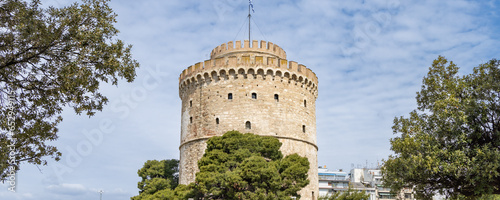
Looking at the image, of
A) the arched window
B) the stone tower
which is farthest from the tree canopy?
the stone tower

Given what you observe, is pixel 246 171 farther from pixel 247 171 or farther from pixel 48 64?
pixel 48 64

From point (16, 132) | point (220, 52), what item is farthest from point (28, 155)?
point (220, 52)

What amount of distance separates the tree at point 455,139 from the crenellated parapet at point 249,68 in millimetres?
11131

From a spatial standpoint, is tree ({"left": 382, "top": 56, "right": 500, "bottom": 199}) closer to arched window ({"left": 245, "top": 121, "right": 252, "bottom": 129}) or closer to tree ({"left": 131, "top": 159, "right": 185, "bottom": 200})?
arched window ({"left": 245, "top": 121, "right": 252, "bottom": 129})

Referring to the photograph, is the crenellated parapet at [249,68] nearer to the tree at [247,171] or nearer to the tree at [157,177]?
the tree at [247,171]

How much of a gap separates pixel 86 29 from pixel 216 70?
15.3 m

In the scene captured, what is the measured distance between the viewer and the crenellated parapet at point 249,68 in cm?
2428

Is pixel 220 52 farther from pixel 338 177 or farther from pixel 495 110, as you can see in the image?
pixel 338 177

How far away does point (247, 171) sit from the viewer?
18094 millimetres

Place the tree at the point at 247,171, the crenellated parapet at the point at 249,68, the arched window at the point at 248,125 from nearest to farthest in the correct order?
the tree at the point at 247,171
the arched window at the point at 248,125
the crenellated parapet at the point at 249,68

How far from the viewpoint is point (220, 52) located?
2672cm

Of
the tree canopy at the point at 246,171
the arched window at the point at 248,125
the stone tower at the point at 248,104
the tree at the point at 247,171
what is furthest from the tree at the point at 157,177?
the tree at the point at 247,171

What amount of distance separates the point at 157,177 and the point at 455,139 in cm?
1997

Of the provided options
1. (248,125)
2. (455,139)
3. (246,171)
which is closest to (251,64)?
(248,125)
